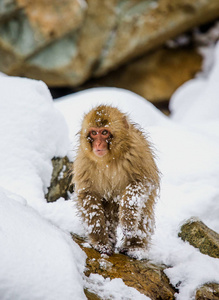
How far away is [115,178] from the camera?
239cm

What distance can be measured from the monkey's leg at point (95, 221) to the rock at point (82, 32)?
244 inches

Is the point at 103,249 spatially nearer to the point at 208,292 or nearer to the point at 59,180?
the point at 208,292

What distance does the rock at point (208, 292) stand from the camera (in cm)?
207

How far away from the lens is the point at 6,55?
8.21m

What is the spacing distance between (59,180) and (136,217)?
1.27m

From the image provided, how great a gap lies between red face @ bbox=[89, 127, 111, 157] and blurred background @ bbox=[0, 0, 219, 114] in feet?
19.7

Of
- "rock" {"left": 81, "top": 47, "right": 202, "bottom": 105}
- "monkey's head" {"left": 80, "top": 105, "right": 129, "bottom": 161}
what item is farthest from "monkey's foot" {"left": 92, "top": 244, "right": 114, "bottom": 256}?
"rock" {"left": 81, "top": 47, "right": 202, "bottom": 105}

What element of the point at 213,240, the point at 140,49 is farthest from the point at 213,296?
the point at 140,49

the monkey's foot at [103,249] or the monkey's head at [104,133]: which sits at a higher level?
the monkey's head at [104,133]

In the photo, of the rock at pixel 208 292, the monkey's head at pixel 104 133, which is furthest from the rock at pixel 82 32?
the rock at pixel 208 292

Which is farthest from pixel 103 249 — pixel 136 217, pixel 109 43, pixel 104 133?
pixel 109 43

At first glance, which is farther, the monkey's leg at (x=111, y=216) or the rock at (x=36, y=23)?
the rock at (x=36, y=23)

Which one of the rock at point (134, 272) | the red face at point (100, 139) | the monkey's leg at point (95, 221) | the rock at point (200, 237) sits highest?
the red face at point (100, 139)

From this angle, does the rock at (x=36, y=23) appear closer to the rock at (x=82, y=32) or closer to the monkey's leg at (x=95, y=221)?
the rock at (x=82, y=32)
